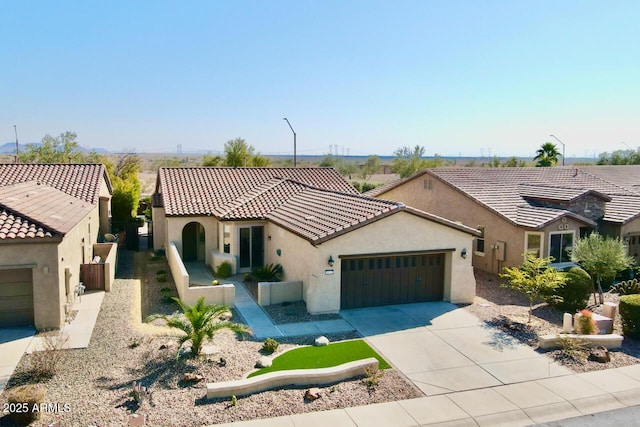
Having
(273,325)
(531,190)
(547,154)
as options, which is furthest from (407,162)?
(273,325)

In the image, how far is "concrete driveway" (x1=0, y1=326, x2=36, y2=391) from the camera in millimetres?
12984

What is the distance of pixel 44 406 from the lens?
1127 cm

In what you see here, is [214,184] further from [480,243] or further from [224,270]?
[480,243]

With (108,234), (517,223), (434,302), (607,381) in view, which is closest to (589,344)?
(607,381)

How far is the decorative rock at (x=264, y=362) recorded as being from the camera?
13719 millimetres

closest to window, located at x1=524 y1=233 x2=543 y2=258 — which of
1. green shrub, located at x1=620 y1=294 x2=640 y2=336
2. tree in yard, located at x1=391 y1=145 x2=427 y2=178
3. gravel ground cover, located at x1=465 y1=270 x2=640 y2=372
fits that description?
gravel ground cover, located at x1=465 y1=270 x2=640 y2=372

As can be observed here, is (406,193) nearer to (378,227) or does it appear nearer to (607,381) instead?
(378,227)

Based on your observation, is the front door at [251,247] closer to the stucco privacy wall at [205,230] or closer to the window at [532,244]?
the stucco privacy wall at [205,230]

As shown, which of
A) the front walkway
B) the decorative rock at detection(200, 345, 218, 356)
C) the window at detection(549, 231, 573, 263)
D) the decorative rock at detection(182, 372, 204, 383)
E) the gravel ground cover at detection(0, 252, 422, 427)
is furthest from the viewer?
the window at detection(549, 231, 573, 263)

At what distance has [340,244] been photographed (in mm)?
18500

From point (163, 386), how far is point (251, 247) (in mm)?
12336

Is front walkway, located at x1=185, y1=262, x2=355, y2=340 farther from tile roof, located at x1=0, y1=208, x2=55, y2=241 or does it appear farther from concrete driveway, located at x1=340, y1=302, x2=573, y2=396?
tile roof, located at x1=0, y1=208, x2=55, y2=241

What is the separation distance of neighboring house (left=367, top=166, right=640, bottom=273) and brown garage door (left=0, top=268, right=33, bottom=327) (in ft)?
65.0

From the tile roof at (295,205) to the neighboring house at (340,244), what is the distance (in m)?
0.05
